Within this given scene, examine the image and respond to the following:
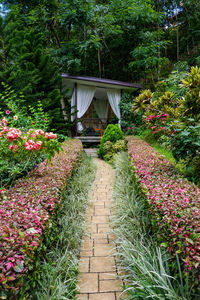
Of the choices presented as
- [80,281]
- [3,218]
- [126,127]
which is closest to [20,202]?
[3,218]

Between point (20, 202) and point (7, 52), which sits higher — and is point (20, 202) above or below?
below

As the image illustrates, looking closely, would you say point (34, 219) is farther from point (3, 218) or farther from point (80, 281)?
point (80, 281)

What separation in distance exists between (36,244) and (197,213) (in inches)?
45.3

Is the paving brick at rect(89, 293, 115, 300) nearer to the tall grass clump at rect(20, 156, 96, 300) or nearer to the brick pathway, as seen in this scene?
the brick pathway

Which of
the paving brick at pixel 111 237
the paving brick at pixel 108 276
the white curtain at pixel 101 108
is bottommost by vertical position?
the paving brick at pixel 111 237

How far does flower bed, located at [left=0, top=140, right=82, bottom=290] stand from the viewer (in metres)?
1.07

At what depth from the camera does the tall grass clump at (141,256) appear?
1407mm

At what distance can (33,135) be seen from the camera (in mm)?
2670

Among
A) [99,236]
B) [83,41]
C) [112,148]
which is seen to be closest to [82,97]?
[83,41]

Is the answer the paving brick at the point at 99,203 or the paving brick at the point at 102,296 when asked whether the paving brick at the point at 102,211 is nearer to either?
the paving brick at the point at 99,203

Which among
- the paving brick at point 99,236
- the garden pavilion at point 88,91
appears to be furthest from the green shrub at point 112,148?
the paving brick at point 99,236

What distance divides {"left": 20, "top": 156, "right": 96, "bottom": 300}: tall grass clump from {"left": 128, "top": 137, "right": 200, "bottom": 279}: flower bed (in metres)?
0.89

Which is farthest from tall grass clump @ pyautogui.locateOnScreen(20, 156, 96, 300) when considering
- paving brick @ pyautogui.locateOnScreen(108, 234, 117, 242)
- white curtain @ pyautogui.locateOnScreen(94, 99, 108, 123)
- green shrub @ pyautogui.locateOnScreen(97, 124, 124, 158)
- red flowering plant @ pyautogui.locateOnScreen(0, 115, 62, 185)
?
white curtain @ pyautogui.locateOnScreen(94, 99, 108, 123)

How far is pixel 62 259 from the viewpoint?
1919mm
